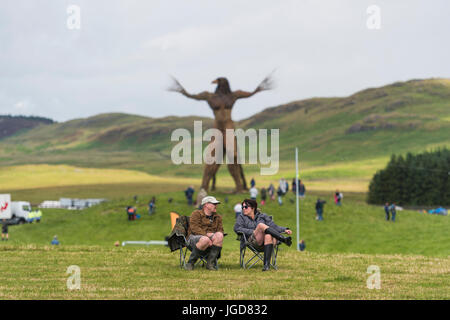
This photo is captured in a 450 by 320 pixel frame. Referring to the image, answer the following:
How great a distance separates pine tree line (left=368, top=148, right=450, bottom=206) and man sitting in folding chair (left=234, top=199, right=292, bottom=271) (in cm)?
9116

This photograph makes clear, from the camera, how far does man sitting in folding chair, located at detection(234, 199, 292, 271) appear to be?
47.4 ft

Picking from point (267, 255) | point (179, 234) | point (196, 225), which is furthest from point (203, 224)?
point (267, 255)

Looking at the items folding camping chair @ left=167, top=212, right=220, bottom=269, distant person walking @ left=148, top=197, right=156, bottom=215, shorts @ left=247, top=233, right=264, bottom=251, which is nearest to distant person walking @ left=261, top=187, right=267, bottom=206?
distant person walking @ left=148, top=197, right=156, bottom=215

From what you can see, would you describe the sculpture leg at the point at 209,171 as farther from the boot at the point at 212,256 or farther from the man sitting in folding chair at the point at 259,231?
the boot at the point at 212,256

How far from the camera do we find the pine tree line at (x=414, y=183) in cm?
10312

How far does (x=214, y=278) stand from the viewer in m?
13.2

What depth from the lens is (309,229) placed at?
140ft

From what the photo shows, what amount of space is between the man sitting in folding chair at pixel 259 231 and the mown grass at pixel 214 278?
57 centimetres

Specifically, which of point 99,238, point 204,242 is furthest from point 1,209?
point 204,242

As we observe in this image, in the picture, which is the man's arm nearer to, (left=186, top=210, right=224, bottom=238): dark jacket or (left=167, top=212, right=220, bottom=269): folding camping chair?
(left=186, top=210, right=224, bottom=238): dark jacket

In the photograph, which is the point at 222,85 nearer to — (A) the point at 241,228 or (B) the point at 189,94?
(B) the point at 189,94

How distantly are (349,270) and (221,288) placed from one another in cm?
437
